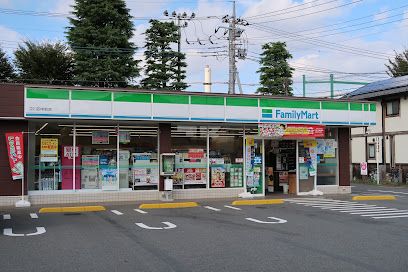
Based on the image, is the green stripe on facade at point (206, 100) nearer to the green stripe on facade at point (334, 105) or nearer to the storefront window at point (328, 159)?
the green stripe on facade at point (334, 105)

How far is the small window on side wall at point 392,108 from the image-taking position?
3121 cm

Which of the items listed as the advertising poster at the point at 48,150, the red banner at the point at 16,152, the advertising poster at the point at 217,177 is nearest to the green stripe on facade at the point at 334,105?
the advertising poster at the point at 217,177

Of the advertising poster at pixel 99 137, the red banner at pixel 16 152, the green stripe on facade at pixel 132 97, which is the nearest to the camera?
the red banner at pixel 16 152

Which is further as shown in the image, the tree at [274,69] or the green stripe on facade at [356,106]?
the tree at [274,69]

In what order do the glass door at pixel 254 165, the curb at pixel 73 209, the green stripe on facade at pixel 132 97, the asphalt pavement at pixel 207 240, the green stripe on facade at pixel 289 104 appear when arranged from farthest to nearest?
the glass door at pixel 254 165 → the green stripe on facade at pixel 289 104 → the green stripe on facade at pixel 132 97 → the curb at pixel 73 209 → the asphalt pavement at pixel 207 240

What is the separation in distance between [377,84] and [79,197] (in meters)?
25.9

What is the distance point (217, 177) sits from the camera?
1886cm

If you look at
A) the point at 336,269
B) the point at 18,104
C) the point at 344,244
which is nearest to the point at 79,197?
the point at 18,104

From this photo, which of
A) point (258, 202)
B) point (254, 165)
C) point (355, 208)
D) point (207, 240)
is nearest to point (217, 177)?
point (254, 165)

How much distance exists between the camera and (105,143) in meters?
17.4

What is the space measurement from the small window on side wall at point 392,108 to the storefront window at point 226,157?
16.6m

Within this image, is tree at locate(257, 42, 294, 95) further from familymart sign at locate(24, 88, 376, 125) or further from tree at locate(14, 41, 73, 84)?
familymart sign at locate(24, 88, 376, 125)

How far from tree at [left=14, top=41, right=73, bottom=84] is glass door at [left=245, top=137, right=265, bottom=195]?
25.1 metres

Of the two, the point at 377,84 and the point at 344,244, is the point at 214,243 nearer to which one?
the point at 344,244
